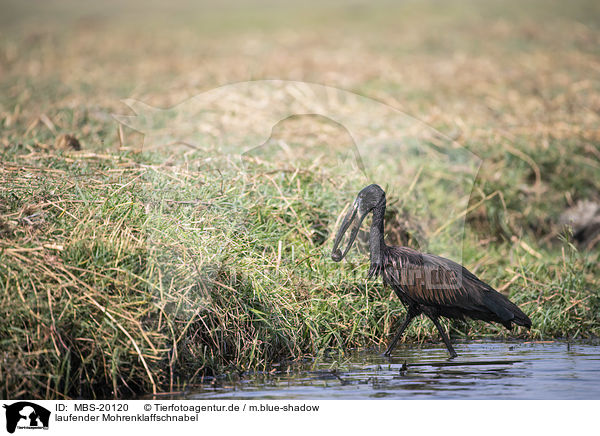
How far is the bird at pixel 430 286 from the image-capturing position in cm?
664

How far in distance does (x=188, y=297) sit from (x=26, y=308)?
118 centimetres

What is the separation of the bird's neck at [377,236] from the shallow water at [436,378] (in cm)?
89

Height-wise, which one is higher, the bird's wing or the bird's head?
the bird's head

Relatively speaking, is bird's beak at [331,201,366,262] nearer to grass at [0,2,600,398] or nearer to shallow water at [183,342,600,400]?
grass at [0,2,600,398]

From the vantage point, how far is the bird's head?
6840mm

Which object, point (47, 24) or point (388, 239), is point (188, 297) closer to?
point (388, 239)

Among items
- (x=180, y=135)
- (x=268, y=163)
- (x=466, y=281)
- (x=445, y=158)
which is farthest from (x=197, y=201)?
(x=445, y=158)

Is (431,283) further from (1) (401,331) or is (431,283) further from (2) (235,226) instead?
(2) (235,226)

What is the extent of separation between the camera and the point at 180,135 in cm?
1089

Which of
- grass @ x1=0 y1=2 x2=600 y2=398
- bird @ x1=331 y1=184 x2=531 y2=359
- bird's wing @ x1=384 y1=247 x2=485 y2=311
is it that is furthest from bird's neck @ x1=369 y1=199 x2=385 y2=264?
grass @ x1=0 y1=2 x2=600 y2=398

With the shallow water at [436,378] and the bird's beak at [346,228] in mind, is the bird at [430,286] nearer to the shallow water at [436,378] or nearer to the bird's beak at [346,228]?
the bird's beak at [346,228]

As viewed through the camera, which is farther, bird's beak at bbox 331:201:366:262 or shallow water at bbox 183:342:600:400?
bird's beak at bbox 331:201:366:262
